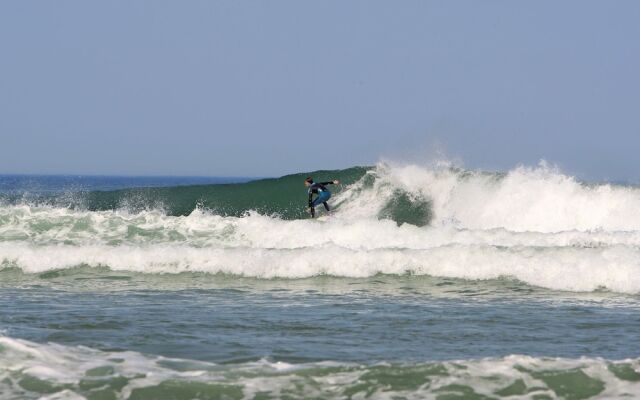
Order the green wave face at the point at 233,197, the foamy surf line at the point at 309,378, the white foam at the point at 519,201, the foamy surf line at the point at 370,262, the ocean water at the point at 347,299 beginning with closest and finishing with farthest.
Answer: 1. the foamy surf line at the point at 309,378
2. the ocean water at the point at 347,299
3. the foamy surf line at the point at 370,262
4. the white foam at the point at 519,201
5. the green wave face at the point at 233,197

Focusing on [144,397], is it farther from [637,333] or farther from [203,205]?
[203,205]

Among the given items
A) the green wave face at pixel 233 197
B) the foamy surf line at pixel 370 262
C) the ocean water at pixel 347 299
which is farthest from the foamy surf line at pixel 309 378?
the green wave face at pixel 233 197

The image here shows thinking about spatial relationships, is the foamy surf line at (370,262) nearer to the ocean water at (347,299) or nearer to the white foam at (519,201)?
the ocean water at (347,299)

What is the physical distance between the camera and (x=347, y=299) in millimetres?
12344

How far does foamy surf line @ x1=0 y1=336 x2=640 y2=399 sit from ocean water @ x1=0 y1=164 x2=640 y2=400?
0.02m

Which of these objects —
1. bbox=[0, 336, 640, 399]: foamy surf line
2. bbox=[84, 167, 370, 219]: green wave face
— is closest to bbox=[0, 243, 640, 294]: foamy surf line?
bbox=[0, 336, 640, 399]: foamy surf line

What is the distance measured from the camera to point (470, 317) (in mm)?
10648

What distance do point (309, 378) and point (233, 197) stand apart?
21.4 meters

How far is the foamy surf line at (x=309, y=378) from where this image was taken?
6.96 meters

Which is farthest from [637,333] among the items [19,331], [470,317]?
[19,331]

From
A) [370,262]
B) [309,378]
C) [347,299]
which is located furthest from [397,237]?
[309,378]

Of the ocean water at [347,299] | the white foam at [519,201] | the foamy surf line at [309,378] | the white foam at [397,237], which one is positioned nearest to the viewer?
the foamy surf line at [309,378]

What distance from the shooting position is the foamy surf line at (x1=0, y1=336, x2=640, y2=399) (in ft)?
22.9

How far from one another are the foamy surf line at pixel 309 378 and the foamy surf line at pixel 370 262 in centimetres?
652
